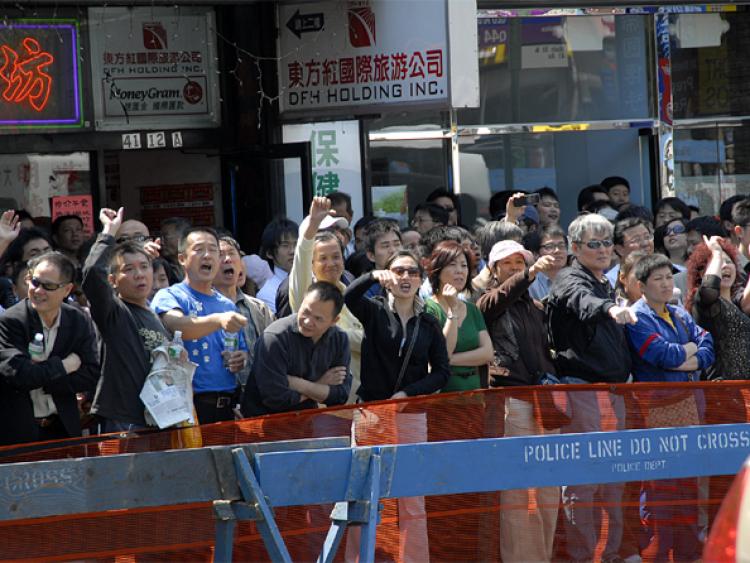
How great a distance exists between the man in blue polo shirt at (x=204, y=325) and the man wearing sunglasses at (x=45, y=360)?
0.48 m

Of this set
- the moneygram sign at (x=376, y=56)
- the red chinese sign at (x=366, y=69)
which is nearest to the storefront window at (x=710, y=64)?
the moneygram sign at (x=376, y=56)

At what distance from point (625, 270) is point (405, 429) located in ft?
7.24

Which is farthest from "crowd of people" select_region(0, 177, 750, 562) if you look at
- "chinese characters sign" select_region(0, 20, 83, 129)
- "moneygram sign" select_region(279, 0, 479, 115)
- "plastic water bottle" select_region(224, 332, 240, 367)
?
"chinese characters sign" select_region(0, 20, 83, 129)

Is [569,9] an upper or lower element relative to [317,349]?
upper

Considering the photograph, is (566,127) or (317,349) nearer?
(317,349)

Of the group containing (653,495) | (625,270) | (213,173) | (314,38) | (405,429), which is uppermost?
(314,38)

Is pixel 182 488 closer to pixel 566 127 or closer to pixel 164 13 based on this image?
pixel 164 13

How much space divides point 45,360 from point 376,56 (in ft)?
18.0

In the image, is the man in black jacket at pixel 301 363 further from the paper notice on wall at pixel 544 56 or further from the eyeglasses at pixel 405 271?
the paper notice on wall at pixel 544 56

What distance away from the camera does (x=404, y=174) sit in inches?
533

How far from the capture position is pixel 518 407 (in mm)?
7203

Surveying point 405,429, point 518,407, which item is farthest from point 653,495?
point 405,429

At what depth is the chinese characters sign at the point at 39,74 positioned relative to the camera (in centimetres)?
1180

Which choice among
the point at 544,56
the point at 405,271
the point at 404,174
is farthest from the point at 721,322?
the point at 544,56
